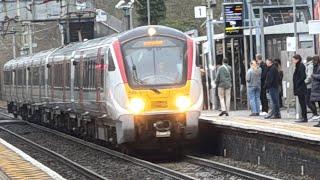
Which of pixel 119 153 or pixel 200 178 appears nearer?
pixel 200 178

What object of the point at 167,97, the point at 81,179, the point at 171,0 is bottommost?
the point at 81,179

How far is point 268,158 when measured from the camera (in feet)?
46.9

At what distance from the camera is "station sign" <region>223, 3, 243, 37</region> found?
24.2m

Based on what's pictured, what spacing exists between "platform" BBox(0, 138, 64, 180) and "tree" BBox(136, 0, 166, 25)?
187ft

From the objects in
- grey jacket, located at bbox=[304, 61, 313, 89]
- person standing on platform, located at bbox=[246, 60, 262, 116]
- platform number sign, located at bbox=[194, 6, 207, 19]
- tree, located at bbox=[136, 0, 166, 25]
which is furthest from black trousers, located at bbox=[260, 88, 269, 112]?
tree, located at bbox=[136, 0, 166, 25]

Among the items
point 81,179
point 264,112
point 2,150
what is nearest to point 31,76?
point 264,112

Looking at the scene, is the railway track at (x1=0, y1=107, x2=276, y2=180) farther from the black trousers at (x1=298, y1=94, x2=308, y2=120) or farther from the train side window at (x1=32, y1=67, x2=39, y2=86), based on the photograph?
the train side window at (x1=32, y1=67, x2=39, y2=86)

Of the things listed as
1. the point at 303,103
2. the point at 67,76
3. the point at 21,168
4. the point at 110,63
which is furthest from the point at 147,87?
the point at 67,76

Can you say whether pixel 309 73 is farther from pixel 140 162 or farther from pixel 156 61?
pixel 140 162

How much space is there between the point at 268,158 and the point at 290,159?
3.43 feet

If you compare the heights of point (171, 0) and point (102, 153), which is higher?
point (171, 0)

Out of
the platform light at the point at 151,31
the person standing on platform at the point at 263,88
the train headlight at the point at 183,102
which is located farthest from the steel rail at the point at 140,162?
the person standing on platform at the point at 263,88

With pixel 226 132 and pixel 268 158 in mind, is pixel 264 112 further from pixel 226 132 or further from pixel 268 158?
pixel 268 158

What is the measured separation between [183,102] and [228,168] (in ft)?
8.72
